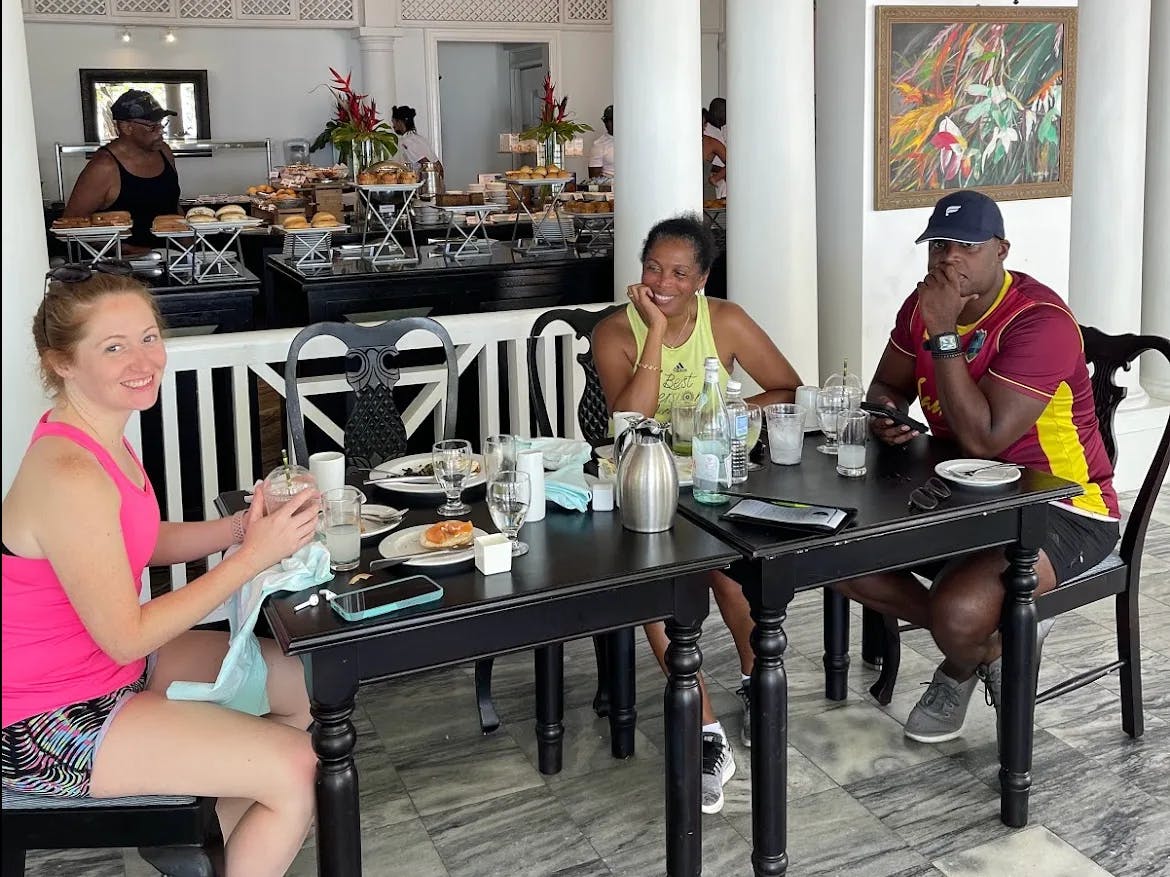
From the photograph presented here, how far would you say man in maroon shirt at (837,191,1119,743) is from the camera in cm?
256

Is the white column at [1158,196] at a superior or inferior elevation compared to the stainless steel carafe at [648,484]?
superior

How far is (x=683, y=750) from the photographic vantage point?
6.93 ft

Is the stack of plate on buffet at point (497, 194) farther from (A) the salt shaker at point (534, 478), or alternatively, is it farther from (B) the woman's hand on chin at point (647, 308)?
(A) the salt shaker at point (534, 478)

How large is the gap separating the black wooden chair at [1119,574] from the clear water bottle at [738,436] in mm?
675

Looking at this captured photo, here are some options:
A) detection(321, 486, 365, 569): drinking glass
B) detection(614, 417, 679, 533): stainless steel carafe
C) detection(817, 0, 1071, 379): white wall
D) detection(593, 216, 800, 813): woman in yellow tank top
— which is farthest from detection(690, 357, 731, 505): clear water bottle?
detection(817, 0, 1071, 379): white wall

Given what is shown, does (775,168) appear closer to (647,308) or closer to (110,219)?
(647,308)

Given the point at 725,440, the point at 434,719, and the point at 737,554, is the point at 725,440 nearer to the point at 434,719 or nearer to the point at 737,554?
the point at 737,554

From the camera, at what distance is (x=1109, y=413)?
290 cm

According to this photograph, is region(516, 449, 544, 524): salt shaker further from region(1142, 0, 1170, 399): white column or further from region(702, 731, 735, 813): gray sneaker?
region(1142, 0, 1170, 399): white column

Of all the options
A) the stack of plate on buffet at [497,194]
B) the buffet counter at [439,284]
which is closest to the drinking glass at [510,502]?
the buffet counter at [439,284]

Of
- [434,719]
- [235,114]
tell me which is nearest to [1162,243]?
[434,719]

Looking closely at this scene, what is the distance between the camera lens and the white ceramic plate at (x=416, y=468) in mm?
2383

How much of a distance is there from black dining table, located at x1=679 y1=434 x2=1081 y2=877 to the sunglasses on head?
1 cm

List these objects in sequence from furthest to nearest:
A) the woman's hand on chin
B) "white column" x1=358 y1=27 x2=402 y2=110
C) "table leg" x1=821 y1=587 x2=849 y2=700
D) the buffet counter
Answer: "white column" x1=358 y1=27 x2=402 y2=110, the buffet counter, "table leg" x1=821 y1=587 x2=849 y2=700, the woman's hand on chin
